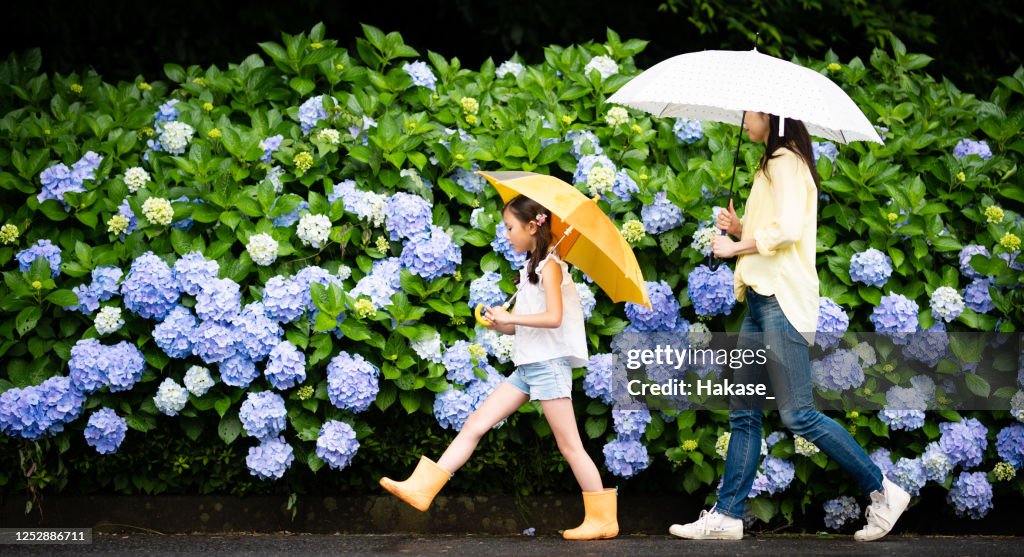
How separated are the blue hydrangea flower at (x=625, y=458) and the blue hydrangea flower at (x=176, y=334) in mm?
1707

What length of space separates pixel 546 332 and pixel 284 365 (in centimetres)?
106

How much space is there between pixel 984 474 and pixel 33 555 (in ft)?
12.0

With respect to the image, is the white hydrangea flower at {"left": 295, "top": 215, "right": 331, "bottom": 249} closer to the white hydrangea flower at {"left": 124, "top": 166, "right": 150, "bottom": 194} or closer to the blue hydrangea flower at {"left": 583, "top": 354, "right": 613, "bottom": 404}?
the white hydrangea flower at {"left": 124, "top": 166, "right": 150, "bottom": 194}

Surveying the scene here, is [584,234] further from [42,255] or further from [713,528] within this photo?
[42,255]

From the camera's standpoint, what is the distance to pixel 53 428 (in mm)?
4262

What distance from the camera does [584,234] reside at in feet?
11.9

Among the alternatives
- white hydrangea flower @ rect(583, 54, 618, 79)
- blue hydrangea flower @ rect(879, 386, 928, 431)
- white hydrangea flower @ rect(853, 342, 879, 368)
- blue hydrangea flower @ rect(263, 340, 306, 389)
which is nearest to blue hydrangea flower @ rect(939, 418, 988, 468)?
blue hydrangea flower @ rect(879, 386, 928, 431)

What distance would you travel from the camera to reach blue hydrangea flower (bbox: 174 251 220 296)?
4.32 metres

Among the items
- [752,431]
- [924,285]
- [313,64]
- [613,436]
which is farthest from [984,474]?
[313,64]

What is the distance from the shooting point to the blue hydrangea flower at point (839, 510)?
4.44 m

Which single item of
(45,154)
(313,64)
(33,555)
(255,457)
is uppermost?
(313,64)

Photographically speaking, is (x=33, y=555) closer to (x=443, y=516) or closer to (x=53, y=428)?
(x=53, y=428)

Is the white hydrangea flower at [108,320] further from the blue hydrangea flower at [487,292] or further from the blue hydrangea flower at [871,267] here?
the blue hydrangea flower at [871,267]

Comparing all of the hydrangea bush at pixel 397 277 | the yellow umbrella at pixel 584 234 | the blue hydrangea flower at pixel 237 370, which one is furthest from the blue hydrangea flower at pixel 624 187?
the blue hydrangea flower at pixel 237 370
